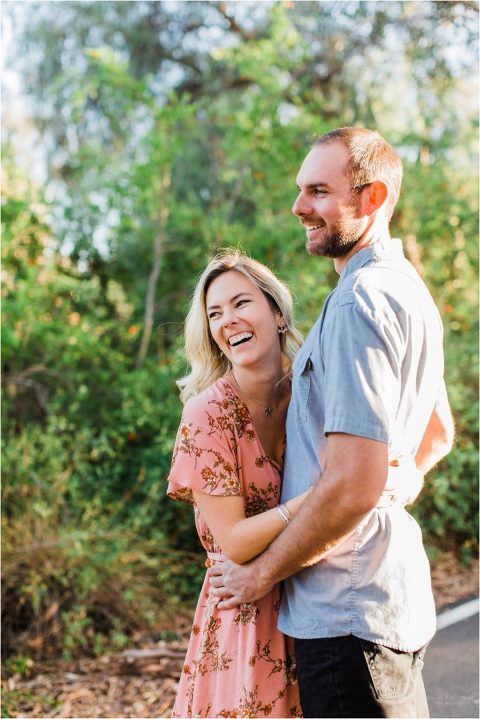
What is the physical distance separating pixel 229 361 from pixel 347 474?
2.89 ft

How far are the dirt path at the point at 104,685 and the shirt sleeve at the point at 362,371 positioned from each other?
2.76 metres

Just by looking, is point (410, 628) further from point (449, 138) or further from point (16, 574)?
point (449, 138)

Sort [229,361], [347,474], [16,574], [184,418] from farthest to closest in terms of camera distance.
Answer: [16,574], [229,361], [184,418], [347,474]

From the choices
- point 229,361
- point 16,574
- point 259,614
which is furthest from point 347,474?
point 16,574

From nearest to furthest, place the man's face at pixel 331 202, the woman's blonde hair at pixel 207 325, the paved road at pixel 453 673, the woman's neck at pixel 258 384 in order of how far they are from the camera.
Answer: the man's face at pixel 331 202 → the woman's neck at pixel 258 384 → the woman's blonde hair at pixel 207 325 → the paved road at pixel 453 673

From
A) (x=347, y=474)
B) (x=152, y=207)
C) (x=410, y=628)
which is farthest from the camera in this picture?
(x=152, y=207)

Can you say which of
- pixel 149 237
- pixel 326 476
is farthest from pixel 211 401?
pixel 149 237

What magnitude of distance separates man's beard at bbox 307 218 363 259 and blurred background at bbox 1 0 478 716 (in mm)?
2207

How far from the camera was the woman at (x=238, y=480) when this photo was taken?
6.38 ft

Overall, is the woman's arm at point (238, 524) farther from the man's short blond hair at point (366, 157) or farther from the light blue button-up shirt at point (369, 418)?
the man's short blond hair at point (366, 157)

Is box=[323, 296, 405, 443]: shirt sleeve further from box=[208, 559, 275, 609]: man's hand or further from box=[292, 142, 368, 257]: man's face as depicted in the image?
box=[208, 559, 275, 609]: man's hand

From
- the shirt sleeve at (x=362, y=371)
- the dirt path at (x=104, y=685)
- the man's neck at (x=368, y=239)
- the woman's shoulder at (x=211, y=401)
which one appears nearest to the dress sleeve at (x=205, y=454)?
the woman's shoulder at (x=211, y=401)

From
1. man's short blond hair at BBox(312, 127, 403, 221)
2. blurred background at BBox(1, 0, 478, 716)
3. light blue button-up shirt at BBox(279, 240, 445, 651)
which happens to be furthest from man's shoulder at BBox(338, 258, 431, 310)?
blurred background at BBox(1, 0, 478, 716)

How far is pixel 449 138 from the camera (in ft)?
24.1
